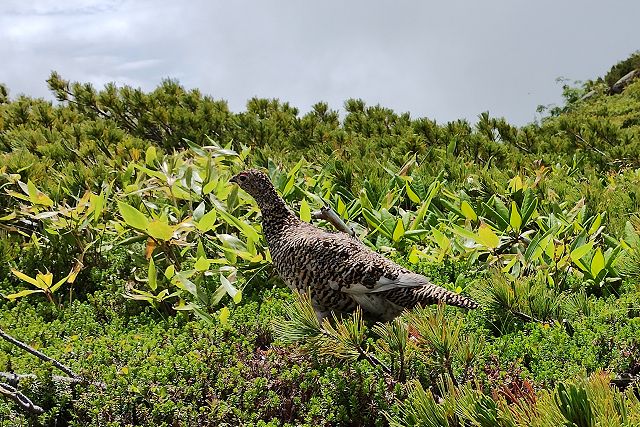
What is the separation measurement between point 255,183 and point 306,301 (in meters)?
1.07

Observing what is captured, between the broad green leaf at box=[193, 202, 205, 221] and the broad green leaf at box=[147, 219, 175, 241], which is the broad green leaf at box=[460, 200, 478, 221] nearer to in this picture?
the broad green leaf at box=[193, 202, 205, 221]

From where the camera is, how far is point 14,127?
7.66 meters

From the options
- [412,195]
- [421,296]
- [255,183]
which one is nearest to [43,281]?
[255,183]

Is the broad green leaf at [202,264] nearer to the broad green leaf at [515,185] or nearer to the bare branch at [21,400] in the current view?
the bare branch at [21,400]

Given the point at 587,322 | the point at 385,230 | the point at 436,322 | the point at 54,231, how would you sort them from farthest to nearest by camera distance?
the point at 54,231 → the point at 385,230 → the point at 587,322 → the point at 436,322

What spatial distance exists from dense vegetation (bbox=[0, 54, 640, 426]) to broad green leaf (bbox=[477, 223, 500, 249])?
0.03ft

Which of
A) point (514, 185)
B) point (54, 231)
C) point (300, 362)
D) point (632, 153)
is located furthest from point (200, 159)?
point (632, 153)

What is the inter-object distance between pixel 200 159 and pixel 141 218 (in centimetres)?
165

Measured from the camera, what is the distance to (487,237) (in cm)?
310

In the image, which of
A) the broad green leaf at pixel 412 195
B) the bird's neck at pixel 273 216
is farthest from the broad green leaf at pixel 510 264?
the broad green leaf at pixel 412 195

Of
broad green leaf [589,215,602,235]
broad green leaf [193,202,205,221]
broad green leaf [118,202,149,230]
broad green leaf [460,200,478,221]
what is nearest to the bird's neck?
broad green leaf [118,202,149,230]

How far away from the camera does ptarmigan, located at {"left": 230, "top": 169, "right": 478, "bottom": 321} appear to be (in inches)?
101

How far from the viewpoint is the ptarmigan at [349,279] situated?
8.41 ft

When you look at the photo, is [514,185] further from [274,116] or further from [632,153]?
[274,116]
